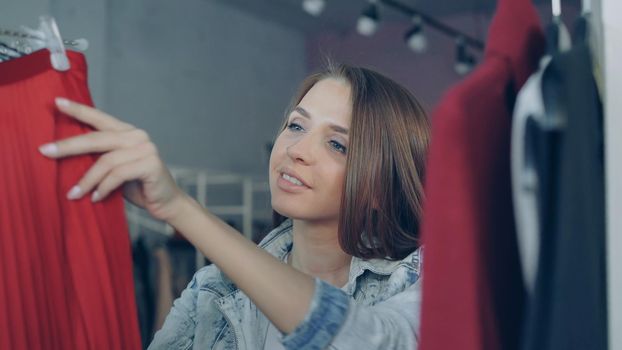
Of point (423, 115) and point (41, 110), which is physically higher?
point (423, 115)

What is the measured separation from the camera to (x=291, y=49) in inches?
246

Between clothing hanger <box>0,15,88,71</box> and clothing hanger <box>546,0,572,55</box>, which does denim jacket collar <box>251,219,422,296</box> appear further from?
clothing hanger <box>0,15,88,71</box>

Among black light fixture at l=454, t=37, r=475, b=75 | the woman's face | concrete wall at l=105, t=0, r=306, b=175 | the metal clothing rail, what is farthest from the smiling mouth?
black light fixture at l=454, t=37, r=475, b=75

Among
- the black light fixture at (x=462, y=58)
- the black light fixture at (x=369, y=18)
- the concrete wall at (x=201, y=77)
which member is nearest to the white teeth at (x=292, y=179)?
the black light fixture at (x=369, y=18)

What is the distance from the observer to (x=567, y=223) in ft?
1.84

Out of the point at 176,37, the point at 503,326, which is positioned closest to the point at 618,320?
the point at 503,326

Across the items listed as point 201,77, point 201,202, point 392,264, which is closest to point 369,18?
point 201,202

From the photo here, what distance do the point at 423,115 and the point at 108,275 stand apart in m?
0.80

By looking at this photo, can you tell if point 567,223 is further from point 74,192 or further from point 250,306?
point 250,306

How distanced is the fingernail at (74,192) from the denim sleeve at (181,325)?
632 mm

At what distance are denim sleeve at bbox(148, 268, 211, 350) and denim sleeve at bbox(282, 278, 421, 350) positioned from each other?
614 mm

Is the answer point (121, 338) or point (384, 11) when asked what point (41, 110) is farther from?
point (384, 11)

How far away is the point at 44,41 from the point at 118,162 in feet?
0.70

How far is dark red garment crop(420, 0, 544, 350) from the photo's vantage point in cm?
57
